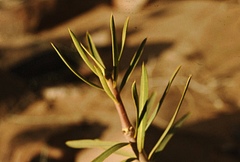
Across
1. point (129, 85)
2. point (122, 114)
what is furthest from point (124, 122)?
point (129, 85)

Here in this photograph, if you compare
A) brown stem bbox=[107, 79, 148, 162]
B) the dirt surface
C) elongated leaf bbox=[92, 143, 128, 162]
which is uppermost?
the dirt surface

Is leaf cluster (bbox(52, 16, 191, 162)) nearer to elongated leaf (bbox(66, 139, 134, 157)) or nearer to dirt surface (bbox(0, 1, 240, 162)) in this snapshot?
elongated leaf (bbox(66, 139, 134, 157))

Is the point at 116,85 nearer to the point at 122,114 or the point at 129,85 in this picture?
the point at 122,114

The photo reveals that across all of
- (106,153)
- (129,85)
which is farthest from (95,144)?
(129,85)

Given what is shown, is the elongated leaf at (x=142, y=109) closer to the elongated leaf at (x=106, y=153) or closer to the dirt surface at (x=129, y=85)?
the elongated leaf at (x=106, y=153)

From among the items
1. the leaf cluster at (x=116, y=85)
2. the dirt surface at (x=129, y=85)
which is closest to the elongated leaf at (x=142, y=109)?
the leaf cluster at (x=116, y=85)

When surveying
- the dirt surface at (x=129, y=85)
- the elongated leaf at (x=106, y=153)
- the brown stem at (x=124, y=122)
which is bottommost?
the elongated leaf at (x=106, y=153)

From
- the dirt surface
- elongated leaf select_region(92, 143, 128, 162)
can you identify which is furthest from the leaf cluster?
the dirt surface

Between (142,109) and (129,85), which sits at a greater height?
(129,85)

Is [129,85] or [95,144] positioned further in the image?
[129,85]
